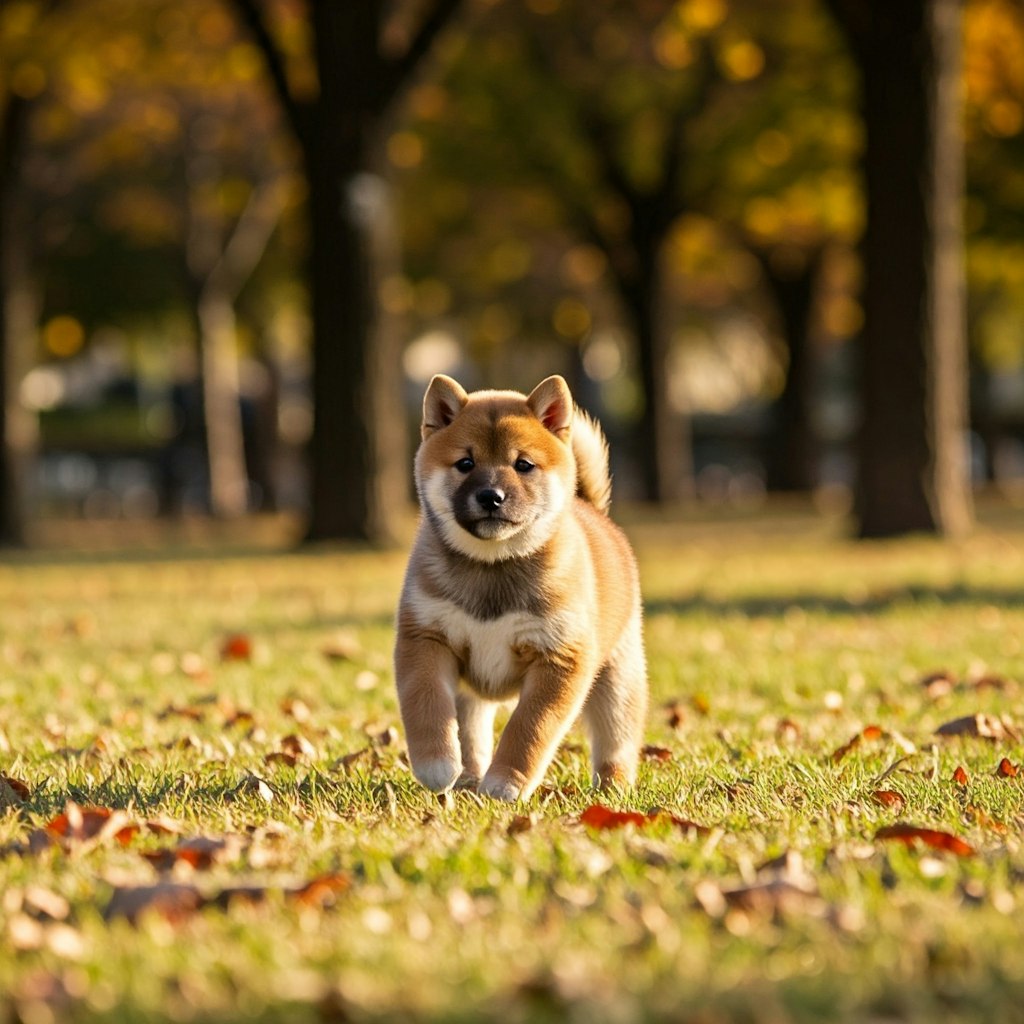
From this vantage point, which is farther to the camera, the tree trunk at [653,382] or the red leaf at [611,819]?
the tree trunk at [653,382]

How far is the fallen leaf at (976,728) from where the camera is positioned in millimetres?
6199

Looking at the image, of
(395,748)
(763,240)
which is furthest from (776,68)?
(395,748)

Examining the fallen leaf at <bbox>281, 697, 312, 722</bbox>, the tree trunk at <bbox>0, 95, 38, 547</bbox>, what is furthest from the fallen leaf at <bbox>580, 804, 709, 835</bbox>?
the tree trunk at <bbox>0, 95, 38, 547</bbox>

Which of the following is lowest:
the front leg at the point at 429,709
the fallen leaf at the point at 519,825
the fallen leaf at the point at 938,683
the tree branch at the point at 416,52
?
the fallen leaf at the point at 938,683

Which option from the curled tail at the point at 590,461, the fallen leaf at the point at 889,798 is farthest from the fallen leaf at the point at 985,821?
the curled tail at the point at 590,461

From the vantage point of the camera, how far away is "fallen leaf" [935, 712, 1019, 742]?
6199 millimetres

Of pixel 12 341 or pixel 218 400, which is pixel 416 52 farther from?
pixel 218 400

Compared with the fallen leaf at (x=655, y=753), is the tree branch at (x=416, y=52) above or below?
above

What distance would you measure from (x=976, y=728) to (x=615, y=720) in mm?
1638

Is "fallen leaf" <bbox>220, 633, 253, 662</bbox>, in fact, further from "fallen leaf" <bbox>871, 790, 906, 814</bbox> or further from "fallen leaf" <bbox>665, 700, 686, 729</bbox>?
"fallen leaf" <bbox>871, 790, 906, 814</bbox>

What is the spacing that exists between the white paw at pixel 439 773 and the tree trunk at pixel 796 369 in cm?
2877

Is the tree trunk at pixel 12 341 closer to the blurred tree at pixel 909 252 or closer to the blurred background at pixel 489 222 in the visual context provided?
the blurred background at pixel 489 222

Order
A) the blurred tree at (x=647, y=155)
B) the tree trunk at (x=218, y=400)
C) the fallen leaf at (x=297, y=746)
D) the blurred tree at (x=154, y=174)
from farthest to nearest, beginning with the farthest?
the tree trunk at (x=218, y=400) → the blurred tree at (x=647, y=155) → the blurred tree at (x=154, y=174) → the fallen leaf at (x=297, y=746)

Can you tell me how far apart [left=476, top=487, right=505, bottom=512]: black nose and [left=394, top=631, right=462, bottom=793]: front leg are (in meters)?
0.40
